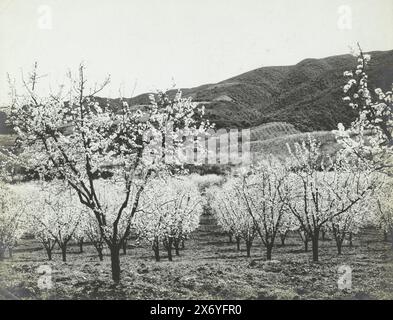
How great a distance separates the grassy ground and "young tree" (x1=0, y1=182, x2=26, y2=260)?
0.85 m

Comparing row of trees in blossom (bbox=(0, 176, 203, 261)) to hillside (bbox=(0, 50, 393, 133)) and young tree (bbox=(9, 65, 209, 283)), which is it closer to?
young tree (bbox=(9, 65, 209, 283))

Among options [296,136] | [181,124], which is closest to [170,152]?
[181,124]

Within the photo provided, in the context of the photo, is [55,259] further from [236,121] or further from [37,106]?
[236,121]

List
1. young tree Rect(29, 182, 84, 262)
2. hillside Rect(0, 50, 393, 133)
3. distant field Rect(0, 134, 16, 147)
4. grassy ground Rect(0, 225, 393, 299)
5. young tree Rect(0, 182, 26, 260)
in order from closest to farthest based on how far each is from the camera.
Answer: grassy ground Rect(0, 225, 393, 299) < distant field Rect(0, 134, 16, 147) < young tree Rect(0, 182, 26, 260) < young tree Rect(29, 182, 84, 262) < hillside Rect(0, 50, 393, 133)

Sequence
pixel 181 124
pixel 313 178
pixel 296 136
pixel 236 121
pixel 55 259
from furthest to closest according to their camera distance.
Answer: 1. pixel 296 136
2. pixel 236 121
3. pixel 55 259
4. pixel 313 178
5. pixel 181 124

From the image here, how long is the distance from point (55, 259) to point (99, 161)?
824cm

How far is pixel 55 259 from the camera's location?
20156 millimetres

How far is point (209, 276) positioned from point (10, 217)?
10803 millimetres

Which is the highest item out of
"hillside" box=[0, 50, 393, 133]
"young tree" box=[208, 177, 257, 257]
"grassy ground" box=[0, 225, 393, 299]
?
"hillside" box=[0, 50, 393, 133]

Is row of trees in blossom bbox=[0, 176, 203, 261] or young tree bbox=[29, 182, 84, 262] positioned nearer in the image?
row of trees in blossom bbox=[0, 176, 203, 261]

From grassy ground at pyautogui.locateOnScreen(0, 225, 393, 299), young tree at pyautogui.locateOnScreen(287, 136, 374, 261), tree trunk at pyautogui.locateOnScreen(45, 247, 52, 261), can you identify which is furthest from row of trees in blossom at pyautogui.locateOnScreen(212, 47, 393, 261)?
tree trunk at pyautogui.locateOnScreen(45, 247, 52, 261)

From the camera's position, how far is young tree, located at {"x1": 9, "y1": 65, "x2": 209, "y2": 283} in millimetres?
14172

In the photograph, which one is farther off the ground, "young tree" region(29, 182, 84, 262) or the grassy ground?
"young tree" region(29, 182, 84, 262)

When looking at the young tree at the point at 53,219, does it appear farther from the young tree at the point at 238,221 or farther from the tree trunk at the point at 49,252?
the young tree at the point at 238,221
